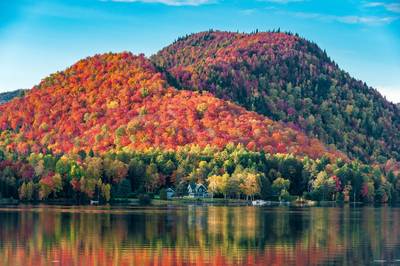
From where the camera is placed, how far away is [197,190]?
19212 cm

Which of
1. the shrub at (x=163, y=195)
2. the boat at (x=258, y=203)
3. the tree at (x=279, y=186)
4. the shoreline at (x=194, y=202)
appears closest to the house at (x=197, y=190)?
the shoreline at (x=194, y=202)

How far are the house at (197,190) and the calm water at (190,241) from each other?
263ft

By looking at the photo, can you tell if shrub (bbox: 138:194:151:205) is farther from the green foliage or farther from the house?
the house

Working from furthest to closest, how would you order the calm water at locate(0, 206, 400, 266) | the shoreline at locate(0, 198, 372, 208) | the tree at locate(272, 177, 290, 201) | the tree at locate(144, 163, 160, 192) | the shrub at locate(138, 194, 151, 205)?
the tree at locate(272, 177, 290, 201), the tree at locate(144, 163, 160, 192), the shrub at locate(138, 194, 151, 205), the shoreline at locate(0, 198, 372, 208), the calm water at locate(0, 206, 400, 266)

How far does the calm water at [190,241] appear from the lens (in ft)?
212

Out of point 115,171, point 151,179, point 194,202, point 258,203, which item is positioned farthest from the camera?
point 151,179

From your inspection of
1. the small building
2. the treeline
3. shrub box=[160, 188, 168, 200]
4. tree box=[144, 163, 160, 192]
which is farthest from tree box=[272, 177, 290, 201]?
tree box=[144, 163, 160, 192]

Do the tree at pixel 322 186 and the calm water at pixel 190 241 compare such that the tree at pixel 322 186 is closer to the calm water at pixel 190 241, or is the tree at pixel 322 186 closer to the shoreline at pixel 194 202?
the shoreline at pixel 194 202

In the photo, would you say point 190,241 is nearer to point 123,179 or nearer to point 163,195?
point 123,179

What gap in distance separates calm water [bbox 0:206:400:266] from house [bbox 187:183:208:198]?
80204 millimetres

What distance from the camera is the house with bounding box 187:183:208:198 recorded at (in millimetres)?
190500

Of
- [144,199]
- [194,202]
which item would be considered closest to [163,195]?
[144,199]

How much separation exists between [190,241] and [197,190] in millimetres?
114599

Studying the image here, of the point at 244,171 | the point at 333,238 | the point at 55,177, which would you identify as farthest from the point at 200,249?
the point at 244,171
